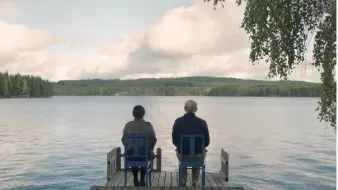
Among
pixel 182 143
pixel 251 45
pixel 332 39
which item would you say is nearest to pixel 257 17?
pixel 251 45

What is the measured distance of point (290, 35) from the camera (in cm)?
980

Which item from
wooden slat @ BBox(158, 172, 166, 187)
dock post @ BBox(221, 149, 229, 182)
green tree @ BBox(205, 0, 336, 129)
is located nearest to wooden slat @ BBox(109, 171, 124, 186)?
wooden slat @ BBox(158, 172, 166, 187)

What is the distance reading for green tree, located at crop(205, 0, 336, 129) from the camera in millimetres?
9281

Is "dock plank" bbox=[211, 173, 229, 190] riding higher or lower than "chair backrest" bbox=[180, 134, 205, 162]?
lower

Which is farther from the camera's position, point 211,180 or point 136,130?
point 211,180

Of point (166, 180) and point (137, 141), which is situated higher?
point (137, 141)

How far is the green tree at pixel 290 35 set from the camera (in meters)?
9.28

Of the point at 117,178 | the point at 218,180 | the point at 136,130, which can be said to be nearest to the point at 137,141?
the point at 136,130

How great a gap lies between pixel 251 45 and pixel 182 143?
9.95 feet

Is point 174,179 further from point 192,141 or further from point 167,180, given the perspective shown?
point 192,141

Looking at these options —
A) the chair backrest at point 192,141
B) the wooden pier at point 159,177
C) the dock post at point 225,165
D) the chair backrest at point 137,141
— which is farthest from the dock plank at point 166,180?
the chair backrest at point 192,141

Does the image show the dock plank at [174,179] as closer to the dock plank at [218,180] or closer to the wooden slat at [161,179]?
the wooden slat at [161,179]

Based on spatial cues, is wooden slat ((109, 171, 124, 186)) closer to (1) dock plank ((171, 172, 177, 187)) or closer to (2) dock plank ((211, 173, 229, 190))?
(1) dock plank ((171, 172, 177, 187))

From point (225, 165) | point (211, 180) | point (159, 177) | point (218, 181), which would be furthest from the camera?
point (159, 177)
